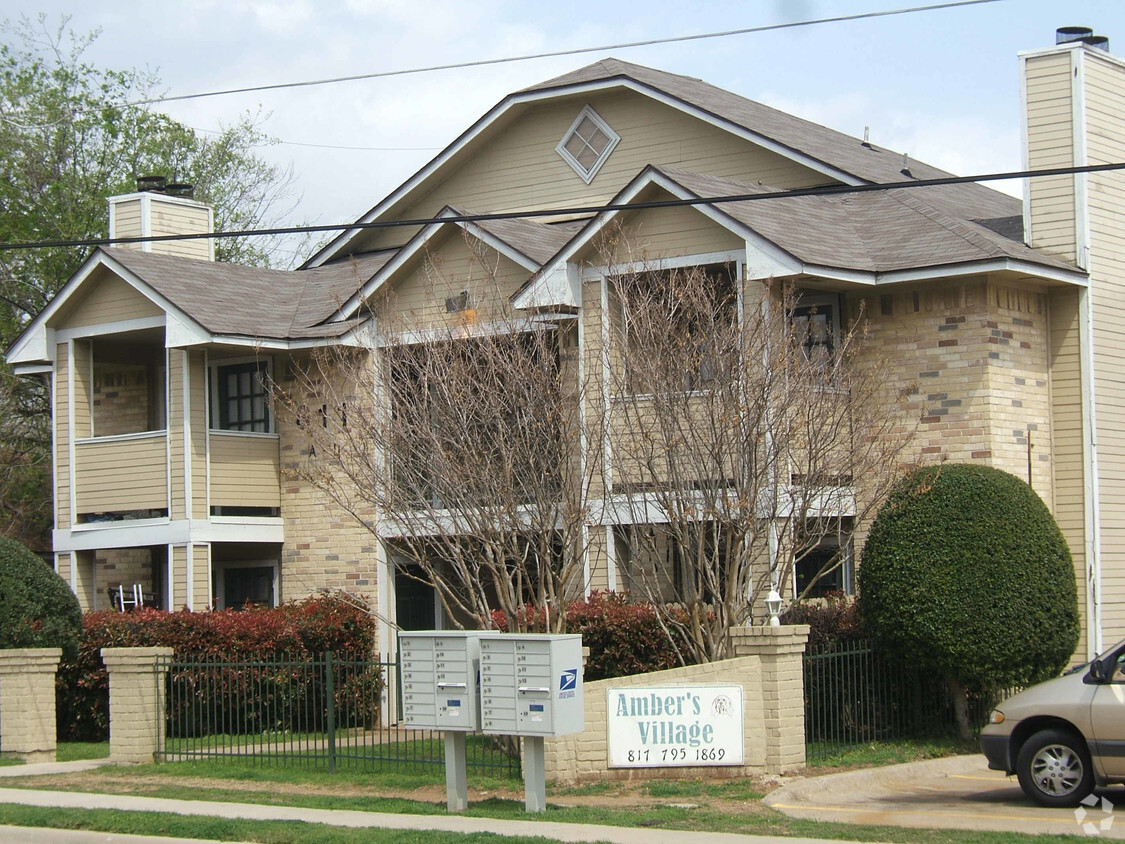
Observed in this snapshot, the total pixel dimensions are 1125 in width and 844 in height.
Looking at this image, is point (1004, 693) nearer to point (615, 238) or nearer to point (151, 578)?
point (615, 238)

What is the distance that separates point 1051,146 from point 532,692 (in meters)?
11.0

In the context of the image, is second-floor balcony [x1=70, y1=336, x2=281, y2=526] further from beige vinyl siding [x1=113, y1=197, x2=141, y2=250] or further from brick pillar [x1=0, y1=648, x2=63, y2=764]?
brick pillar [x1=0, y1=648, x2=63, y2=764]

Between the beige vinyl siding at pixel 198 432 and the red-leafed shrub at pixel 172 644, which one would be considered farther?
the beige vinyl siding at pixel 198 432

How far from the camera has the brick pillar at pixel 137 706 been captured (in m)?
17.5

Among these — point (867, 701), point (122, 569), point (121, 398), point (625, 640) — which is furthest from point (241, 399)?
point (867, 701)

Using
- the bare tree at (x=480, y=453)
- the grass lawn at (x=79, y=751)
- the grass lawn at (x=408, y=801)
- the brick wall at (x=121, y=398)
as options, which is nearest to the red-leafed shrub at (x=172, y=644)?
the grass lawn at (x=79, y=751)

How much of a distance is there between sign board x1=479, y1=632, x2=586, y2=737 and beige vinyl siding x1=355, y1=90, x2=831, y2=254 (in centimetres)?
1052

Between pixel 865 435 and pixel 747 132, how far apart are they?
600 centimetres

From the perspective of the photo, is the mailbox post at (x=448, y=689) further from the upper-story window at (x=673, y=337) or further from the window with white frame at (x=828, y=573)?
the window with white frame at (x=828, y=573)

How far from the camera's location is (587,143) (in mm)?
24094

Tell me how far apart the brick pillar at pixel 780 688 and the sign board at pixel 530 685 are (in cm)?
240

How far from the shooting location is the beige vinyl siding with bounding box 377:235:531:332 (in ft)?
67.5

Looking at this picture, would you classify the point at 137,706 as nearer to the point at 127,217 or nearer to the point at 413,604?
the point at 413,604

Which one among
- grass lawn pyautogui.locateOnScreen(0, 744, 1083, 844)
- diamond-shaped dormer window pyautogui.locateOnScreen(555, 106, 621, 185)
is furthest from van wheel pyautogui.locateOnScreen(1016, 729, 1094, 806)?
diamond-shaped dormer window pyautogui.locateOnScreen(555, 106, 621, 185)
